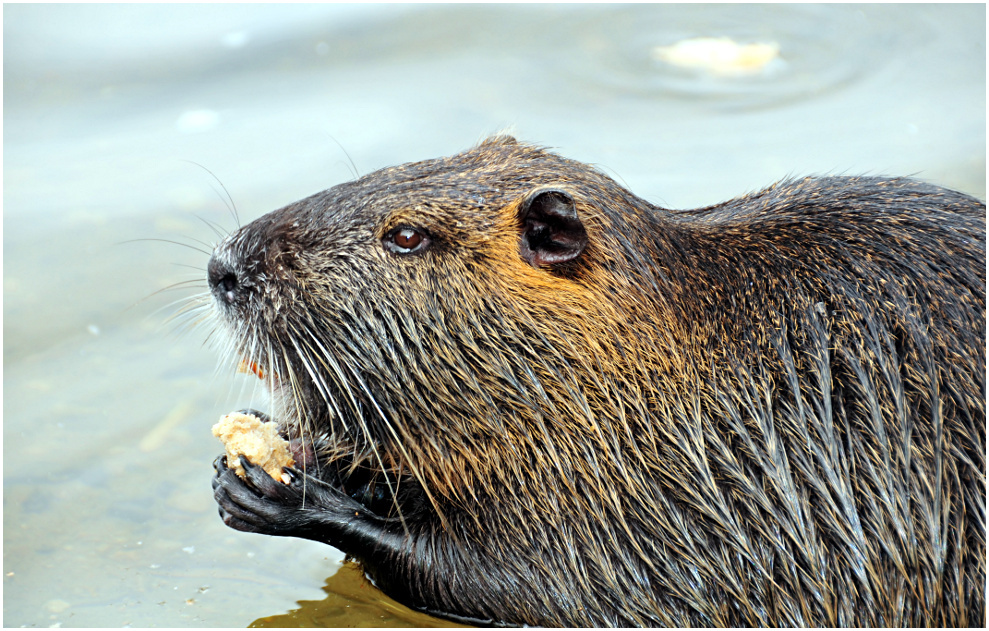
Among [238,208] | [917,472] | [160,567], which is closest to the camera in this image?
[917,472]

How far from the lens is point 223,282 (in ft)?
11.5

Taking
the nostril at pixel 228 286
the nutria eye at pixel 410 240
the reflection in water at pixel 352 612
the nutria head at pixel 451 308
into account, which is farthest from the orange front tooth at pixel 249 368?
the reflection in water at pixel 352 612

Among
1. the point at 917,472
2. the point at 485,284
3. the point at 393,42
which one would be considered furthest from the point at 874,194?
the point at 393,42

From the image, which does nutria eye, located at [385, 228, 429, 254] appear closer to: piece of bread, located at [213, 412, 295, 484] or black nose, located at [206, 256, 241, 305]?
black nose, located at [206, 256, 241, 305]

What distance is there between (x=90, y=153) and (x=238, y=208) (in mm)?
1072

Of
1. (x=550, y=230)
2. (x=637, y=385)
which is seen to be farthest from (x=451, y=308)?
(x=637, y=385)

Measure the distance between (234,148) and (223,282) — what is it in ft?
10.9

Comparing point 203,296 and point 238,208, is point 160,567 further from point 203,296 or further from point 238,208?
point 238,208

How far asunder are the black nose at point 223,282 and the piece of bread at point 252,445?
427 mm

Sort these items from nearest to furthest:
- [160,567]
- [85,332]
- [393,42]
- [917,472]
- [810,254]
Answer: [917,472] → [810,254] → [160,567] → [85,332] → [393,42]

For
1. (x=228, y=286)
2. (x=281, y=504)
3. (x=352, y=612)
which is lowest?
(x=352, y=612)

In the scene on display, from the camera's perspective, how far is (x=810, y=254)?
3555mm

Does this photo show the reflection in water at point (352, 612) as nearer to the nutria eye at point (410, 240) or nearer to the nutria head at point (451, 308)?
the nutria head at point (451, 308)

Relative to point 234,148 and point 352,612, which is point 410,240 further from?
point 234,148
